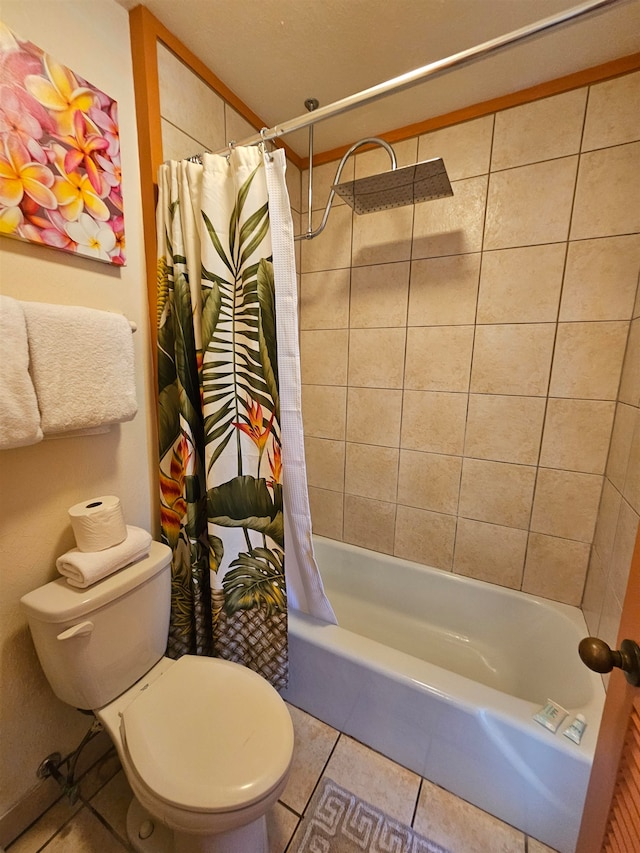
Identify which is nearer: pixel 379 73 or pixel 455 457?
pixel 379 73

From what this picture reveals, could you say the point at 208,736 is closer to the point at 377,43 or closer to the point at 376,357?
the point at 376,357

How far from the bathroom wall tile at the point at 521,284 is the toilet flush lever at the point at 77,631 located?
5.48ft

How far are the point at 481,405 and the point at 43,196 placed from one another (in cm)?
159

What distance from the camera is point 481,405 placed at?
1.52 metres

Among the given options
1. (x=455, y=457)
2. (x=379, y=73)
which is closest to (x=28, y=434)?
(x=455, y=457)

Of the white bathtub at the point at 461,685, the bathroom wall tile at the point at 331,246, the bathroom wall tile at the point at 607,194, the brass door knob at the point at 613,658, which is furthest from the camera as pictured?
the bathroom wall tile at the point at 331,246

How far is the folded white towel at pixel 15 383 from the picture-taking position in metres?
0.77

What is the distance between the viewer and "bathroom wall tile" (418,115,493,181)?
1.39 metres

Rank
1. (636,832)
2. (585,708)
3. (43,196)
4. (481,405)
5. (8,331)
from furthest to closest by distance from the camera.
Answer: (481,405) → (585,708) → (43,196) → (8,331) → (636,832)

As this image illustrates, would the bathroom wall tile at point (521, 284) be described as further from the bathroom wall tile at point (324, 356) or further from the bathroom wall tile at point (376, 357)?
the bathroom wall tile at point (324, 356)

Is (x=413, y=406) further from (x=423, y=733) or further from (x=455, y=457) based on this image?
(x=423, y=733)

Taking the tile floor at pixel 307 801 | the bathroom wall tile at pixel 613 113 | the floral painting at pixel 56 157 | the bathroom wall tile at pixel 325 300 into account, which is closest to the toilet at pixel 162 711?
the tile floor at pixel 307 801

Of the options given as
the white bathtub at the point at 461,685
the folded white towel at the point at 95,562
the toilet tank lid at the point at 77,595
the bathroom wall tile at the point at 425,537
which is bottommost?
the white bathtub at the point at 461,685

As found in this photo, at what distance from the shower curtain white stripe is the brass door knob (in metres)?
0.81
